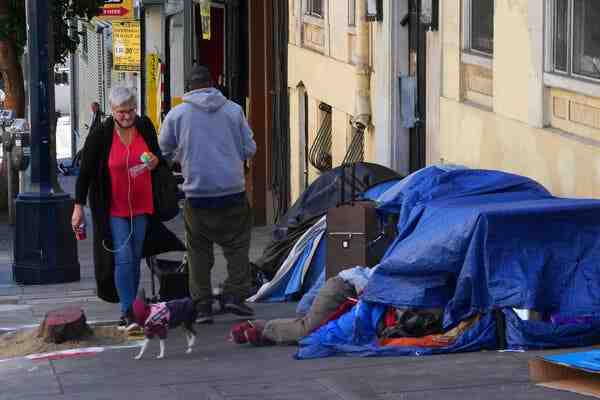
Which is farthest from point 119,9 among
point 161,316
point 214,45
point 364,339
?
point 364,339

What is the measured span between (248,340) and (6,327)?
2198mm

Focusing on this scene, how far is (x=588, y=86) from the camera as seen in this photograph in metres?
8.32

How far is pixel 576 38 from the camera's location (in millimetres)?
8656

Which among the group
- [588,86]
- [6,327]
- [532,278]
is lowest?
[6,327]

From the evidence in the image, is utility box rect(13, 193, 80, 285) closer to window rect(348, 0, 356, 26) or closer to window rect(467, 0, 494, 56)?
window rect(467, 0, 494, 56)

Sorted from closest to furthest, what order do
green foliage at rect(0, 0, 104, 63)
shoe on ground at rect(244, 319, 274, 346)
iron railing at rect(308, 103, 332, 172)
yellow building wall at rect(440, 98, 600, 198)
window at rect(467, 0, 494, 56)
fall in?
1. shoe on ground at rect(244, 319, 274, 346)
2. yellow building wall at rect(440, 98, 600, 198)
3. window at rect(467, 0, 494, 56)
4. iron railing at rect(308, 103, 332, 172)
5. green foliage at rect(0, 0, 104, 63)

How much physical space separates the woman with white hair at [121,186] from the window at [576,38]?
8.52ft

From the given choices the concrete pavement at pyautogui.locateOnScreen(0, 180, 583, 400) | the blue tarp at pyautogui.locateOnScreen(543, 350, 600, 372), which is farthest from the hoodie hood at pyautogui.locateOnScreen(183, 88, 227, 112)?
the blue tarp at pyautogui.locateOnScreen(543, 350, 600, 372)

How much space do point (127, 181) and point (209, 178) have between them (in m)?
0.49

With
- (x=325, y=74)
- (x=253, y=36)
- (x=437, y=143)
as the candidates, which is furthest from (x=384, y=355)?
(x=253, y=36)

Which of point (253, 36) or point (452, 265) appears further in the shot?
point (253, 36)

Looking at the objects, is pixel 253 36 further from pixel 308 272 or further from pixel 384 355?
pixel 384 355

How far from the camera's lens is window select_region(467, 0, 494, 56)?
10.3 m

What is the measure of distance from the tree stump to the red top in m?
0.68
